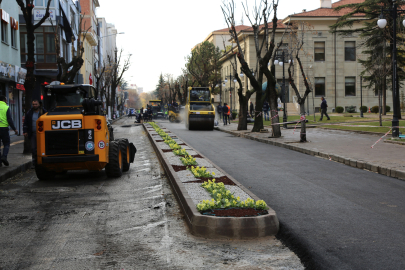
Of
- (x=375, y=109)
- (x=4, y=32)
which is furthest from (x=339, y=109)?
(x=4, y=32)

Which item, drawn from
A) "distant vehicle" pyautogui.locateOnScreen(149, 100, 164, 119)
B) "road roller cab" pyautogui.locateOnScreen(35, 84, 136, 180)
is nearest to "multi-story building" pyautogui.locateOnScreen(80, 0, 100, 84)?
"distant vehicle" pyautogui.locateOnScreen(149, 100, 164, 119)

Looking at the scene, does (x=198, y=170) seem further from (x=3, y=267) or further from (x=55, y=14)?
(x=55, y=14)

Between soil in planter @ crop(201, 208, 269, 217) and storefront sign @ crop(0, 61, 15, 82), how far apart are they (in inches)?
794

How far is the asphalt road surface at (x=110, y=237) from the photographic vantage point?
4.65 metres

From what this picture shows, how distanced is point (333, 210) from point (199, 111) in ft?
85.2

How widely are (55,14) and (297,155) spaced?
2565 cm

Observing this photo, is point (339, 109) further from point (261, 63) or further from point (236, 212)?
Answer: point (236, 212)

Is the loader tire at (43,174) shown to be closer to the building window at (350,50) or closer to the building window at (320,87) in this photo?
the building window at (320,87)

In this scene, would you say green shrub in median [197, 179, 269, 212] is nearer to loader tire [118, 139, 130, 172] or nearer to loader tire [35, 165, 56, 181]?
loader tire [118, 139, 130, 172]

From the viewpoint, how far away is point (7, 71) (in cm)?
2383

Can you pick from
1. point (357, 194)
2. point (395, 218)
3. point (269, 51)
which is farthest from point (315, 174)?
point (269, 51)

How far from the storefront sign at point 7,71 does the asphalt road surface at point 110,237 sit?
51.8 ft

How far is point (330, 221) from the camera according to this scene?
6.14 meters

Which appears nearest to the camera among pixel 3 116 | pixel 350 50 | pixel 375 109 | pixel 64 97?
pixel 64 97
